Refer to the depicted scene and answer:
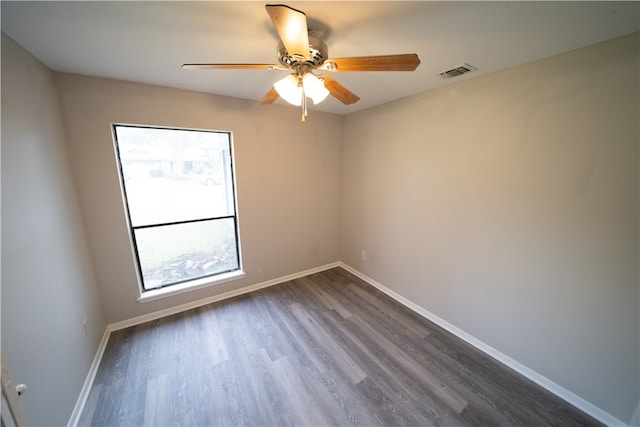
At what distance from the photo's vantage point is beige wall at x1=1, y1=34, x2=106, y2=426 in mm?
1090

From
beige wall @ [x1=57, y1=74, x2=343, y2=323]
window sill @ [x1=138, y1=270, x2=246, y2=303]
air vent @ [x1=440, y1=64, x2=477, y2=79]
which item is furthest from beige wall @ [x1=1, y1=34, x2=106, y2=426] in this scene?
air vent @ [x1=440, y1=64, x2=477, y2=79]

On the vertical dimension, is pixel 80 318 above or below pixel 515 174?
below

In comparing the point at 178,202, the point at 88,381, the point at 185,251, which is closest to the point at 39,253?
the point at 88,381

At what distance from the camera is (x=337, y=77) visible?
1.85 m

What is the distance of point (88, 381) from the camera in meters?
1.64

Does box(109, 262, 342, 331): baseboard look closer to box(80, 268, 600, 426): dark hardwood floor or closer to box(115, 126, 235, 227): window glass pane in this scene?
box(80, 268, 600, 426): dark hardwood floor

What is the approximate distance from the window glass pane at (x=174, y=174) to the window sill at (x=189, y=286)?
0.75m

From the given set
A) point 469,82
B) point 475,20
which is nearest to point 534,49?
point 469,82

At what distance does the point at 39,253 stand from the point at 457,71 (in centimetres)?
304

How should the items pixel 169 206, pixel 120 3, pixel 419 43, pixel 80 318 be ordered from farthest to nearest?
pixel 169 206 → pixel 80 318 → pixel 419 43 → pixel 120 3

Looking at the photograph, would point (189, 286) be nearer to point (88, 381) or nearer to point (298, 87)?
point (88, 381)

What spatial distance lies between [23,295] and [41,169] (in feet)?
2.61

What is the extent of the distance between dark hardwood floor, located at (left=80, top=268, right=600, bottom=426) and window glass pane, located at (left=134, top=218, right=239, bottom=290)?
17.9 inches

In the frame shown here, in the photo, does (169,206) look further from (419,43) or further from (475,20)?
(475,20)
